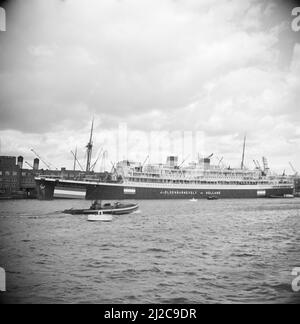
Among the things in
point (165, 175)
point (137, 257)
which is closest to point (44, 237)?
point (137, 257)

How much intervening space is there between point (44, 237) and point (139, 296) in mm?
15174

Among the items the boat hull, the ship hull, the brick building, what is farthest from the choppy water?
the brick building

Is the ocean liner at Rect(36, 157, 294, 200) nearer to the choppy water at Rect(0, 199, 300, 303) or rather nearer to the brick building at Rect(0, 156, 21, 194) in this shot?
the brick building at Rect(0, 156, 21, 194)

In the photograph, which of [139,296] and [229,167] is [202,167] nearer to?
[229,167]

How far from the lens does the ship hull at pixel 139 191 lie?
76.2m

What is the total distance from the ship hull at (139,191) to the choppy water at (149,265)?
A: 49.5 m

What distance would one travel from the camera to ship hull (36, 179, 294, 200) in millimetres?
76250

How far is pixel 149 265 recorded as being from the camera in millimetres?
16000

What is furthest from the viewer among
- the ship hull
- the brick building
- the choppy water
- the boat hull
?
the brick building

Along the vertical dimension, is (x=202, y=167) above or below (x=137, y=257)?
above

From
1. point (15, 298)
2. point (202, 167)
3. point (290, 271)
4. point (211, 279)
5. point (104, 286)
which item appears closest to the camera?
point (15, 298)

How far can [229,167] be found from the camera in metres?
111

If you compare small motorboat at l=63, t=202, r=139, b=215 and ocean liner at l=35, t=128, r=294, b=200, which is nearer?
small motorboat at l=63, t=202, r=139, b=215

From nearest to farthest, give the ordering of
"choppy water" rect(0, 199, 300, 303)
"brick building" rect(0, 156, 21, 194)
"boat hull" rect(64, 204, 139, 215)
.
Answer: "choppy water" rect(0, 199, 300, 303)
"boat hull" rect(64, 204, 139, 215)
"brick building" rect(0, 156, 21, 194)
